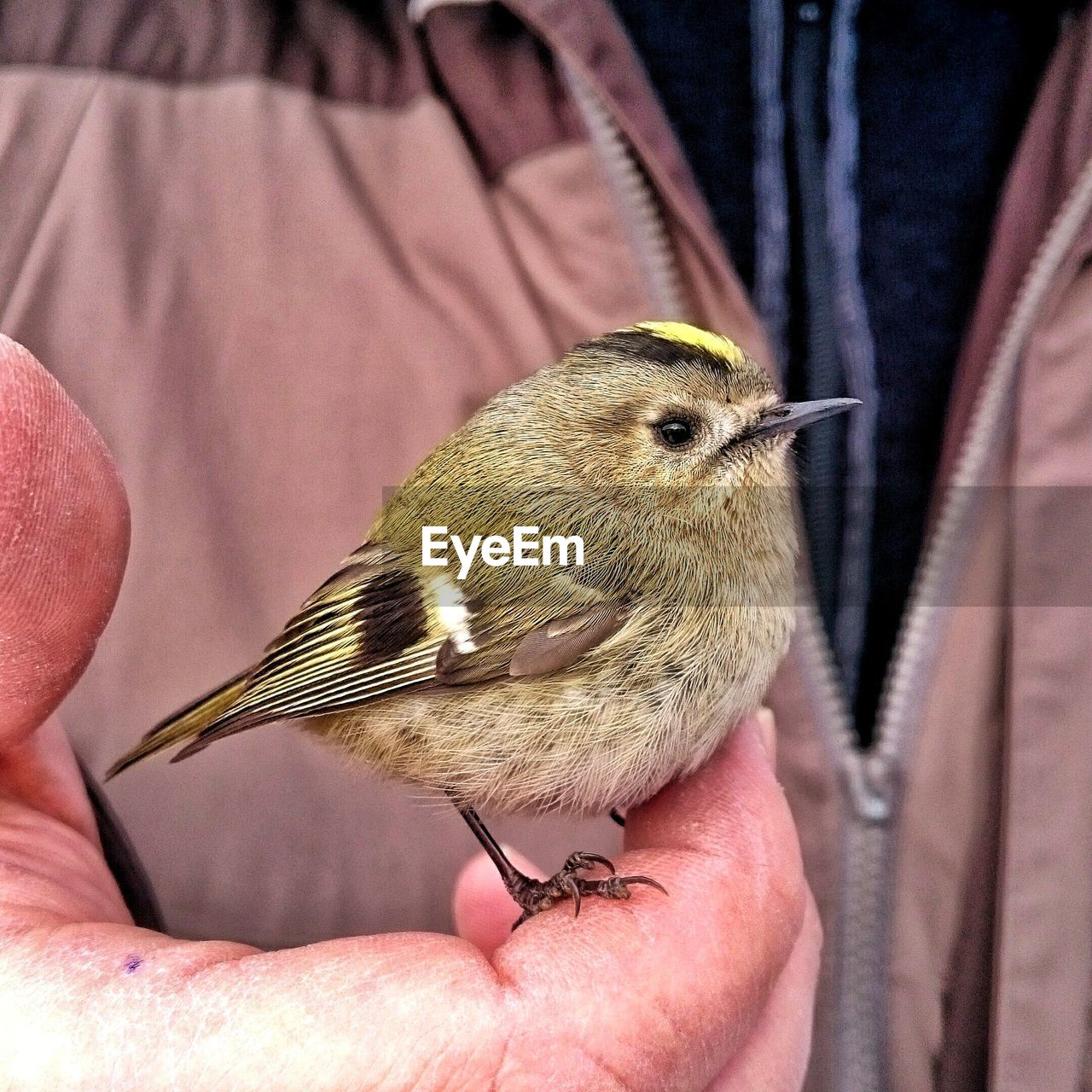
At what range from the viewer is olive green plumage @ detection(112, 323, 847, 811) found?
0.57 m

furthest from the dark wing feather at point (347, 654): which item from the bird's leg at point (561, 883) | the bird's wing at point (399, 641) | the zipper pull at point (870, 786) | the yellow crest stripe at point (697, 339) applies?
the zipper pull at point (870, 786)

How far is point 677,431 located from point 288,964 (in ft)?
1.33

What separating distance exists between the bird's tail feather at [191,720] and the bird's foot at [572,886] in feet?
0.83

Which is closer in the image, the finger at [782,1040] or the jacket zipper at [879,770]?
the finger at [782,1040]

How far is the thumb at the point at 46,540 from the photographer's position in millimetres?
499

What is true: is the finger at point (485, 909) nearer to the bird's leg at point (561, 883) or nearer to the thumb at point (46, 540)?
the bird's leg at point (561, 883)

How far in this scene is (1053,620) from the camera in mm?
842

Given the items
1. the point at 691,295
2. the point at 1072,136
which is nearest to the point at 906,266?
the point at 1072,136

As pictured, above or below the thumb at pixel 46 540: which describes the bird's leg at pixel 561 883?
below

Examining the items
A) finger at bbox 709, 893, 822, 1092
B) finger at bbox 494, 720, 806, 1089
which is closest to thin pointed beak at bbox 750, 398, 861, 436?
finger at bbox 494, 720, 806, 1089

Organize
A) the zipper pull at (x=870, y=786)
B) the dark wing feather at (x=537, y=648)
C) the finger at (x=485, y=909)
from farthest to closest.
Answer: the zipper pull at (x=870, y=786) < the finger at (x=485, y=909) < the dark wing feather at (x=537, y=648)

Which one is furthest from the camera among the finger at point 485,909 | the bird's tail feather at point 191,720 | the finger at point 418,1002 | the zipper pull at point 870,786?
the zipper pull at point 870,786

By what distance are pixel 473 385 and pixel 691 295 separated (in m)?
0.25

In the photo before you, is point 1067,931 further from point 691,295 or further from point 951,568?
point 691,295
